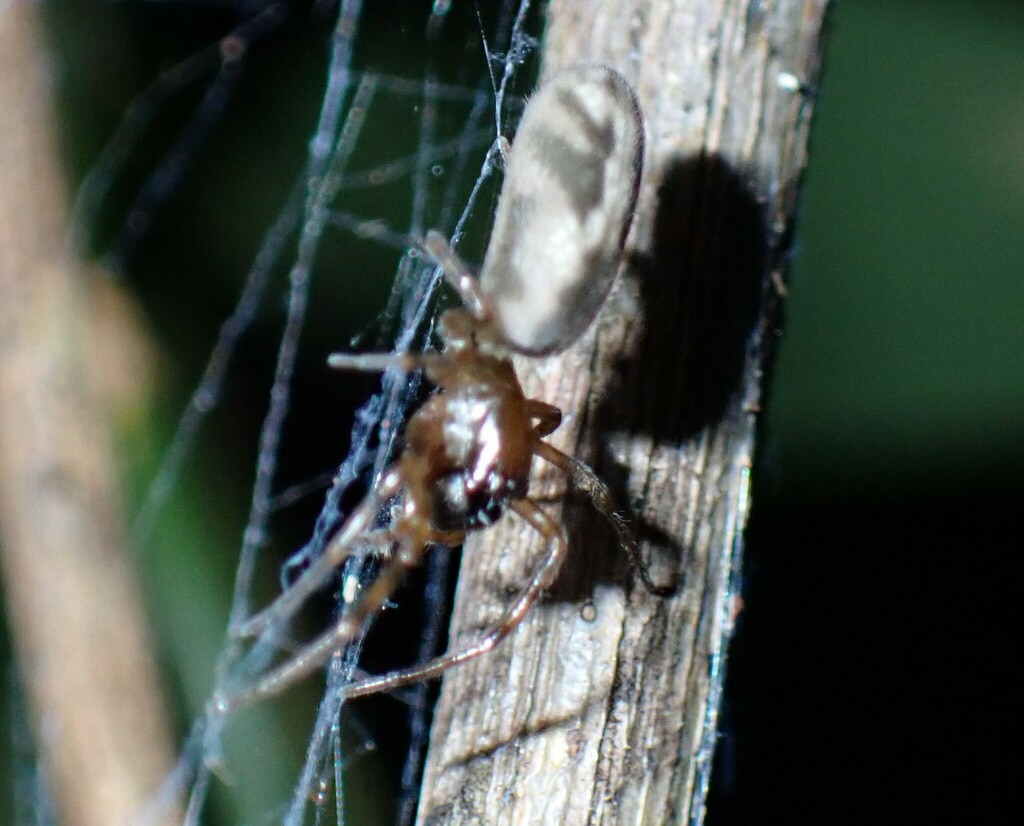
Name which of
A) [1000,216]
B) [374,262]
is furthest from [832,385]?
[374,262]

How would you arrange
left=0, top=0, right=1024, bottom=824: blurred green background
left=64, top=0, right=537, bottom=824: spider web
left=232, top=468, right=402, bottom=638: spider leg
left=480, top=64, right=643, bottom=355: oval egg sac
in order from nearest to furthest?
left=232, top=468, right=402, bottom=638: spider leg
left=480, top=64, right=643, bottom=355: oval egg sac
left=64, top=0, right=537, bottom=824: spider web
left=0, top=0, right=1024, bottom=824: blurred green background

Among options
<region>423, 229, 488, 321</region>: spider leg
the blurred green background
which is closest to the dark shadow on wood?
<region>423, 229, 488, 321</region>: spider leg

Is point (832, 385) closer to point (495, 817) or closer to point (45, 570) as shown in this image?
point (495, 817)

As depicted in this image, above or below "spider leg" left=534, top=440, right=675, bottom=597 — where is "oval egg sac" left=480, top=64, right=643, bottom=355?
above

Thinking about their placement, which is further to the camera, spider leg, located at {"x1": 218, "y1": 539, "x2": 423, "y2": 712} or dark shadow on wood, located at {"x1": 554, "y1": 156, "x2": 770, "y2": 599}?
dark shadow on wood, located at {"x1": 554, "y1": 156, "x2": 770, "y2": 599}

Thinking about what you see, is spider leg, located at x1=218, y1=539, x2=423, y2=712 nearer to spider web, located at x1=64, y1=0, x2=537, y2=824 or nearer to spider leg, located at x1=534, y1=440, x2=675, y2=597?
spider leg, located at x1=534, y1=440, x2=675, y2=597
